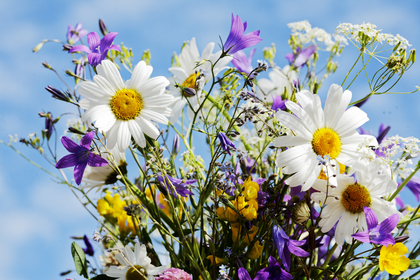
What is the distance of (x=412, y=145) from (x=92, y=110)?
0.51 metres

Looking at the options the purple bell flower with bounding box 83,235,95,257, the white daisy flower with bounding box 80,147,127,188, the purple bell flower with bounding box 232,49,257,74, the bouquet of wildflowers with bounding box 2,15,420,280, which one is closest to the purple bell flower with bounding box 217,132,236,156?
the bouquet of wildflowers with bounding box 2,15,420,280

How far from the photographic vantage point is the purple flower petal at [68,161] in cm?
68

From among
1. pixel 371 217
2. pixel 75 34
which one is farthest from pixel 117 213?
pixel 371 217

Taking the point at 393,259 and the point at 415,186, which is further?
the point at 415,186

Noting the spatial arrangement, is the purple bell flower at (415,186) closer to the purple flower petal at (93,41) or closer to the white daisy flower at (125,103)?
the white daisy flower at (125,103)

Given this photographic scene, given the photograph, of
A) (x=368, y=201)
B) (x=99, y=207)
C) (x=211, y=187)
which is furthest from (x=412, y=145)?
(x=99, y=207)

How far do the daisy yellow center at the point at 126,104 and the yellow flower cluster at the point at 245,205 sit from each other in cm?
22

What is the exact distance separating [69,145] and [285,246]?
0.41m

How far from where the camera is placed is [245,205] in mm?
669

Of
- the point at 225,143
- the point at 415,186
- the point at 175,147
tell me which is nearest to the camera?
the point at 225,143

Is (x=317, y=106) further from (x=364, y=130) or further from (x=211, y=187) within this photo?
(x=364, y=130)

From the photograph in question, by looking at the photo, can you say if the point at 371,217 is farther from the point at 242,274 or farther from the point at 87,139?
the point at 87,139

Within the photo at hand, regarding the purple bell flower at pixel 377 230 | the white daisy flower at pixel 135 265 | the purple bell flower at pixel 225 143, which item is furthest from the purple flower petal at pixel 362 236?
the white daisy flower at pixel 135 265

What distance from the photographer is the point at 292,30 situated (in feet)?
3.33
